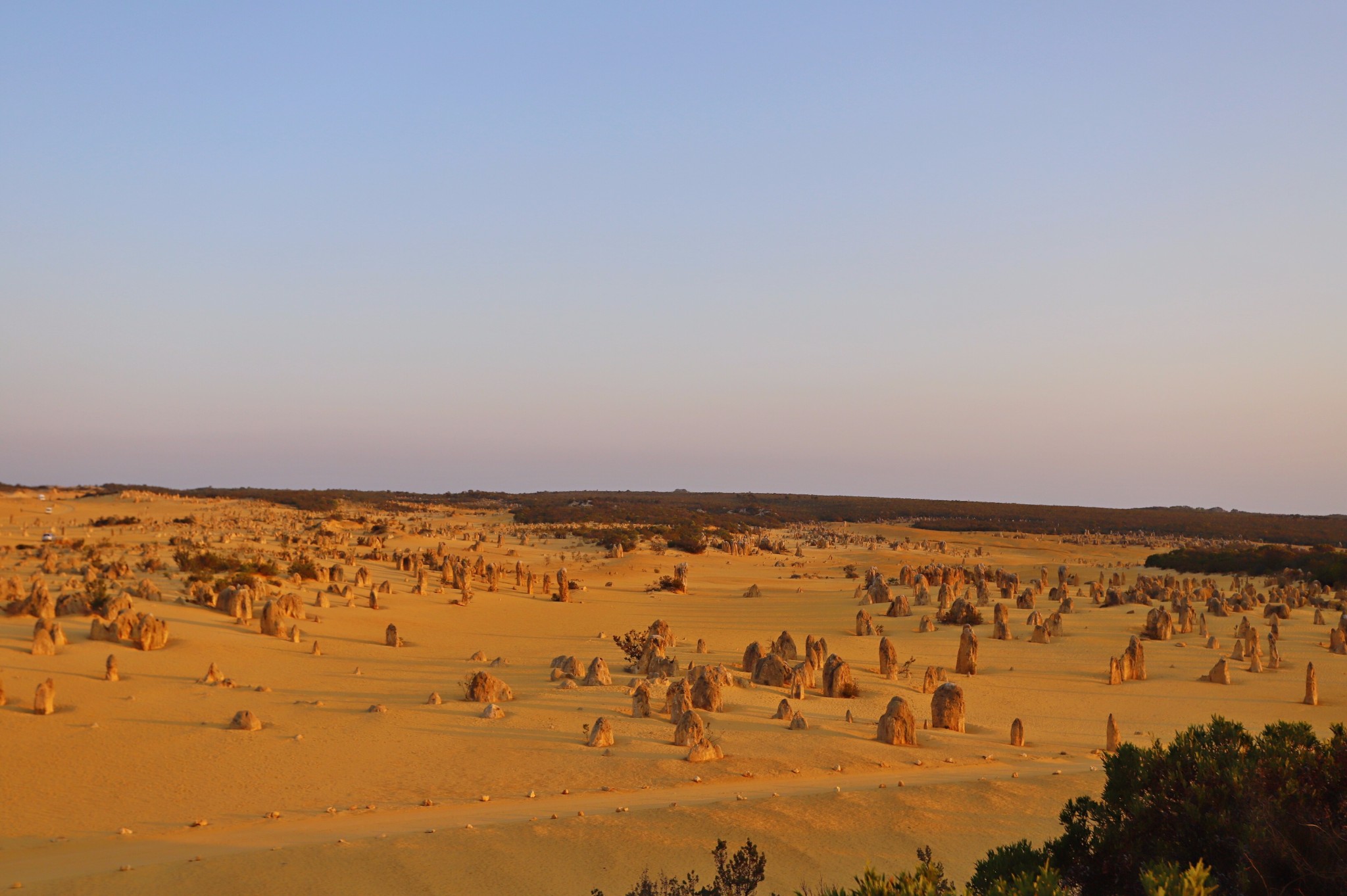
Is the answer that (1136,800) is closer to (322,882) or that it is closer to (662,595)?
(322,882)

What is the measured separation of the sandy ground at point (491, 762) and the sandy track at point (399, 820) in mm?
42

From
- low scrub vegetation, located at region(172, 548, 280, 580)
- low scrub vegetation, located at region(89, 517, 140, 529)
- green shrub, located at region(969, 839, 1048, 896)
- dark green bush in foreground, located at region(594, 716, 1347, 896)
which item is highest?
dark green bush in foreground, located at region(594, 716, 1347, 896)

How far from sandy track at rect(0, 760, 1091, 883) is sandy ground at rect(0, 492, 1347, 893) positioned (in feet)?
0.14

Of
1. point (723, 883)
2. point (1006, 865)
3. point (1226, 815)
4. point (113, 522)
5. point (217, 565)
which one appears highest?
point (1226, 815)

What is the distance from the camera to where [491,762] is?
12.0 m

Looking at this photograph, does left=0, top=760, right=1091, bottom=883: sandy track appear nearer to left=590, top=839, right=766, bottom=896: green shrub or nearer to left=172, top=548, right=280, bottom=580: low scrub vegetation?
left=590, top=839, right=766, bottom=896: green shrub

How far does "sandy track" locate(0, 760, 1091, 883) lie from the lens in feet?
28.9

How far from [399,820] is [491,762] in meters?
2.21

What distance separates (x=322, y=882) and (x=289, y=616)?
15.5 meters

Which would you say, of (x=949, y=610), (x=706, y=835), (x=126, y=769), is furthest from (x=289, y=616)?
(x=949, y=610)

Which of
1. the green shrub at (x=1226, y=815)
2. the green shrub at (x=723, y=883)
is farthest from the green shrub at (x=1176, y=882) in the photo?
the green shrub at (x=723, y=883)

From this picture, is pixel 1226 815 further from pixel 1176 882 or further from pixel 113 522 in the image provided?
pixel 113 522

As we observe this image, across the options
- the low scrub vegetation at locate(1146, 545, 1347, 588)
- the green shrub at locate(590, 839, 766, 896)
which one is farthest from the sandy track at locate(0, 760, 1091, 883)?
the low scrub vegetation at locate(1146, 545, 1347, 588)

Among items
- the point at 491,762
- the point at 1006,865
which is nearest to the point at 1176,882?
the point at 1006,865
